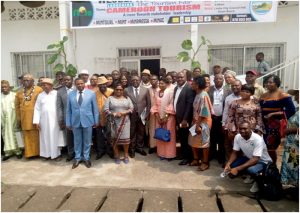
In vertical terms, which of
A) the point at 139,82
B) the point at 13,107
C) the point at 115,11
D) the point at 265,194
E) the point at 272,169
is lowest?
the point at 265,194

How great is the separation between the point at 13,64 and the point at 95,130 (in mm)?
5607

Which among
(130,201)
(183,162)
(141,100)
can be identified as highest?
(141,100)

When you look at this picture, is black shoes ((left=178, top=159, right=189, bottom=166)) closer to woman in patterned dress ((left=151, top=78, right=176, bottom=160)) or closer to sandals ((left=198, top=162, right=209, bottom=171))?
woman in patterned dress ((left=151, top=78, right=176, bottom=160))

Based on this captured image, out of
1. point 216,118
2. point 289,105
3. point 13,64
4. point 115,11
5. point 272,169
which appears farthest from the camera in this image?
point 13,64

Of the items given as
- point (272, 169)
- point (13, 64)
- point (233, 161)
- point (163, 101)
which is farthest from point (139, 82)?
point (13, 64)

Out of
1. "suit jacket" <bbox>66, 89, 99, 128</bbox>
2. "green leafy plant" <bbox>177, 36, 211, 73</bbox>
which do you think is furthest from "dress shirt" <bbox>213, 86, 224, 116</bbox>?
"green leafy plant" <bbox>177, 36, 211, 73</bbox>

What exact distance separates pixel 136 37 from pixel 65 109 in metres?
4.30

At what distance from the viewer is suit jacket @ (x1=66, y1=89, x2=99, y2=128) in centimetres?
501

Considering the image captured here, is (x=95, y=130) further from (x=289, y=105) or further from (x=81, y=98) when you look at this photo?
(x=289, y=105)

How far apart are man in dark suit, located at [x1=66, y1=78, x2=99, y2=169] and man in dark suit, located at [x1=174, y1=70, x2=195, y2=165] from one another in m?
1.46

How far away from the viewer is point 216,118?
4.92m

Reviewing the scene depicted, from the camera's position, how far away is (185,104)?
4965mm

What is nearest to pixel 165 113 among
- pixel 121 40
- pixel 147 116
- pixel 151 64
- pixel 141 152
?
pixel 147 116

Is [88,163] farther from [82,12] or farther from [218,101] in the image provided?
[82,12]
